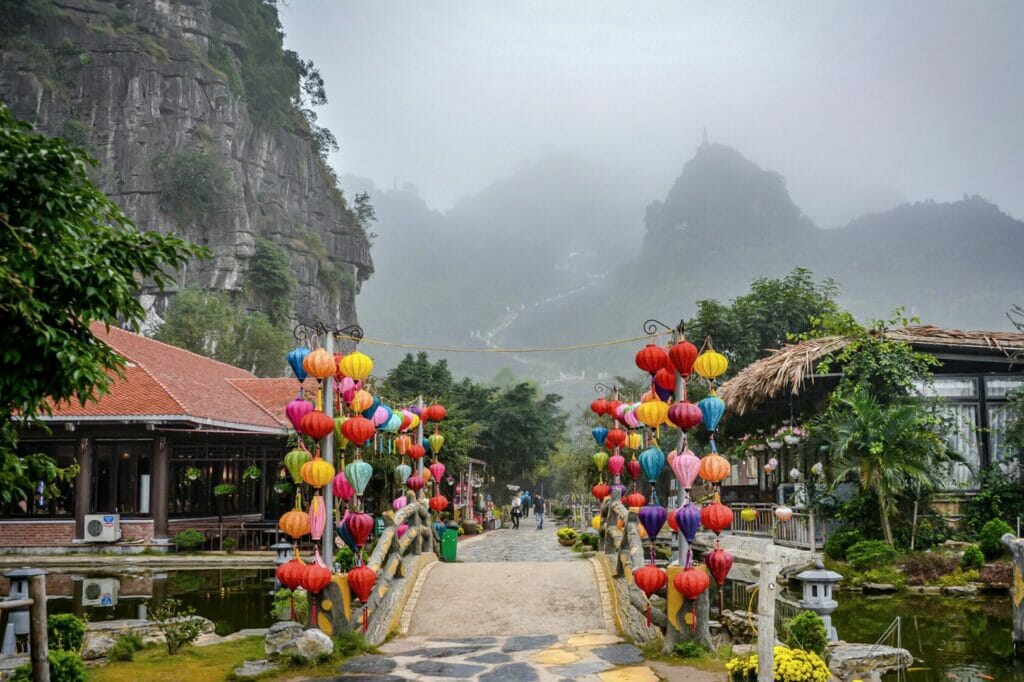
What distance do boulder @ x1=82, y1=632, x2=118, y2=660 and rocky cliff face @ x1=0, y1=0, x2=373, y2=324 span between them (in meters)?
38.9

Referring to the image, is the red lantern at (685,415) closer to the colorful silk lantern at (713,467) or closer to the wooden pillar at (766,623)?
the colorful silk lantern at (713,467)

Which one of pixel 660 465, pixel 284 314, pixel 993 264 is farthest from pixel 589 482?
pixel 993 264

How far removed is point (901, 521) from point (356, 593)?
40.1 ft

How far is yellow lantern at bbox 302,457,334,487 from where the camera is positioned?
10.2 m

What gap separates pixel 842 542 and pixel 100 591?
582 inches

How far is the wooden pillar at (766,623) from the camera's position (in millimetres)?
6699

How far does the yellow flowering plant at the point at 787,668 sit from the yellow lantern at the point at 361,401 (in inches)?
284

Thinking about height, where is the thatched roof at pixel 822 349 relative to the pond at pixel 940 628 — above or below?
above

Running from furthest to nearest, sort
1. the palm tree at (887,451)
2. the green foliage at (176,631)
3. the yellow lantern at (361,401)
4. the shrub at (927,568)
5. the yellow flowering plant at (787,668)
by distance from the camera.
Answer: the palm tree at (887,451), the shrub at (927,568), the yellow lantern at (361,401), the green foliage at (176,631), the yellow flowering plant at (787,668)

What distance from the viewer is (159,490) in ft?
72.9

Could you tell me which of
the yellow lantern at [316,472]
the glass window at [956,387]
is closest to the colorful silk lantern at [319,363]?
the yellow lantern at [316,472]

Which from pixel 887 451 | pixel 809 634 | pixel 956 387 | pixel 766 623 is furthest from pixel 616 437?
pixel 766 623

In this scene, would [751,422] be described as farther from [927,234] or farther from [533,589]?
[927,234]

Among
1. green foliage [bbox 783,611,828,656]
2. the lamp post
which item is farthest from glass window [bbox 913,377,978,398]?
the lamp post
